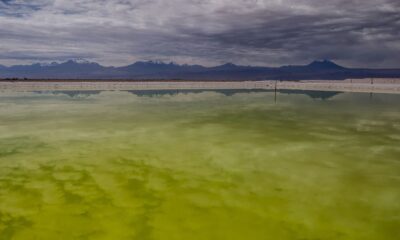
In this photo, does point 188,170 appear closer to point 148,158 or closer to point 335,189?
point 148,158

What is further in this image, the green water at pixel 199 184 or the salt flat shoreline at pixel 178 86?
the salt flat shoreline at pixel 178 86

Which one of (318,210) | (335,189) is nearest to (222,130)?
(335,189)

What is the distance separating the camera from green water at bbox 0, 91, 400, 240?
6.27 metres

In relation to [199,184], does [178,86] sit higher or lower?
higher

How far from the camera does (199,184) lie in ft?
28.0

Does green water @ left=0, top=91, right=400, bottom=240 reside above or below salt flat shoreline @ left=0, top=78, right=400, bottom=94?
below

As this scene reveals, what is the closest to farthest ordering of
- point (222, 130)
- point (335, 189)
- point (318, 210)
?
point (318, 210) → point (335, 189) → point (222, 130)

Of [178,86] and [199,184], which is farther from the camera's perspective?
[178,86]

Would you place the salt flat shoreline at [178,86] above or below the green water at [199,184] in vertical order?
above

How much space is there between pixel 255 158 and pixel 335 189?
314 centimetres

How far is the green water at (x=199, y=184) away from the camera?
627 cm

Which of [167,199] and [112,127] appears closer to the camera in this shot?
[167,199]

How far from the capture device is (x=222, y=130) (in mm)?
16344

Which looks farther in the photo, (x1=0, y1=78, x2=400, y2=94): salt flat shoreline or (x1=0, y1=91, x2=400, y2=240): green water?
(x1=0, y1=78, x2=400, y2=94): salt flat shoreline
